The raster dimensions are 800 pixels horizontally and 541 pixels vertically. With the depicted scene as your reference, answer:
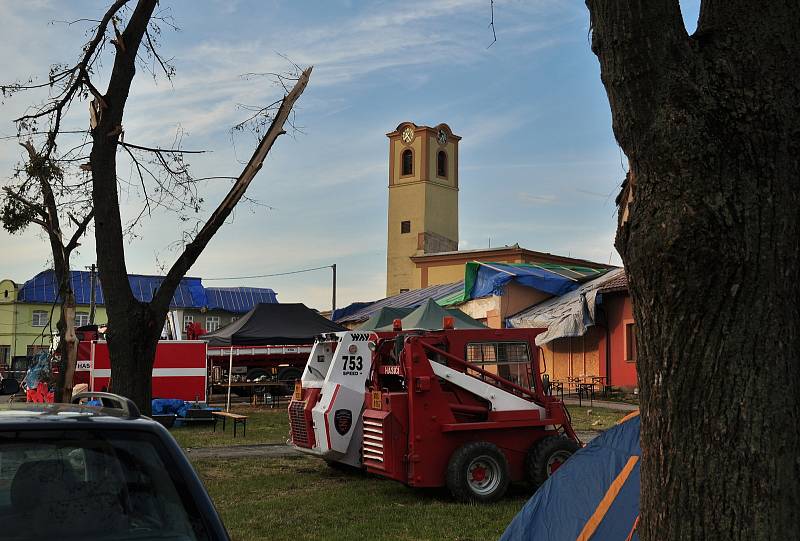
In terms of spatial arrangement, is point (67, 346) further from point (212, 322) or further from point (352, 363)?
point (212, 322)

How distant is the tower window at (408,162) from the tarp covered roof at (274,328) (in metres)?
45.0

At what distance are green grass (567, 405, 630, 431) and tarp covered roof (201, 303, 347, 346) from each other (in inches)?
315

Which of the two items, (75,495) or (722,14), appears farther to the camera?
(722,14)

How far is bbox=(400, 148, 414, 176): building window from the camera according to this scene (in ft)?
240

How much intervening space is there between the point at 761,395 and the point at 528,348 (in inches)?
304

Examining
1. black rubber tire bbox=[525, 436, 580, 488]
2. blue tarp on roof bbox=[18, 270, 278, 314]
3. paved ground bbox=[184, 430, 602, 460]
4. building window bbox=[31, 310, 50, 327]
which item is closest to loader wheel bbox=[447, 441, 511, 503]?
black rubber tire bbox=[525, 436, 580, 488]

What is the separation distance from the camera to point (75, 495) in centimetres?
357

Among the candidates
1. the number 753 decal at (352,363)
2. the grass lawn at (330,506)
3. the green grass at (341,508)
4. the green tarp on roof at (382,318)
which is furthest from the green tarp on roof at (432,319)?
the number 753 decal at (352,363)

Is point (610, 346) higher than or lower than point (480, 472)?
higher

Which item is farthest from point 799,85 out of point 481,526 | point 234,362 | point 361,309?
point 361,309

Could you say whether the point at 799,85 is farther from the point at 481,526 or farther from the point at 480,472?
the point at 480,472

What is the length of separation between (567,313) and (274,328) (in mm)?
10263

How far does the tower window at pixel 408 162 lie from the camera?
73287 mm

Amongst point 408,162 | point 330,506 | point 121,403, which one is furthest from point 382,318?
point 408,162
